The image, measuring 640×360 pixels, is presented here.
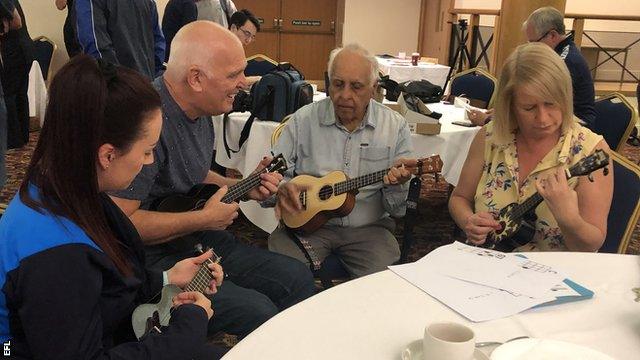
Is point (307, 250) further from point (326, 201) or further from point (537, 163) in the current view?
point (537, 163)

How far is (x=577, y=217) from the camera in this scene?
1623mm

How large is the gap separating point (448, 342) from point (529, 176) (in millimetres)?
1157

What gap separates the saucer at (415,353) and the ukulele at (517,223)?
0.86 meters

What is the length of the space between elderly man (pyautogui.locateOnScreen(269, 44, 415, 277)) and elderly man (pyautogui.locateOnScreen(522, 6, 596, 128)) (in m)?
1.74

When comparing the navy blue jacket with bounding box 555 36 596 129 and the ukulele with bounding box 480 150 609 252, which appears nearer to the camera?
the ukulele with bounding box 480 150 609 252

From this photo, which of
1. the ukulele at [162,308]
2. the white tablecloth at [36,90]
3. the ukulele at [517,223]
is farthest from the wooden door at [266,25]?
the ukulele at [162,308]

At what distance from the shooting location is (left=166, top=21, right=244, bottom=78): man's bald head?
1879 millimetres

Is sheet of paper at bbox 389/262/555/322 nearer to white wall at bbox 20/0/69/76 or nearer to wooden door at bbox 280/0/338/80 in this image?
white wall at bbox 20/0/69/76

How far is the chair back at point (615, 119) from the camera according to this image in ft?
10.8

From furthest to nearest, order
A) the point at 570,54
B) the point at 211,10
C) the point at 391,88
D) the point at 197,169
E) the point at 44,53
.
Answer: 1. the point at 44,53
2. the point at 211,10
3. the point at 570,54
4. the point at 391,88
5. the point at 197,169

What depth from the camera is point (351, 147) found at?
7.73ft

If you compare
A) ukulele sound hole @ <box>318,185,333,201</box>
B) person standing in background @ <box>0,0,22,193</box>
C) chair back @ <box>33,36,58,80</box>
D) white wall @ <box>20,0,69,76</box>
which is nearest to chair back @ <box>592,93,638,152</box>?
ukulele sound hole @ <box>318,185,333,201</box>

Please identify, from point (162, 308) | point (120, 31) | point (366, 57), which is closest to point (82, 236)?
point (162, 308)

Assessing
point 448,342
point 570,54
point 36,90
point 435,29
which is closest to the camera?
point 448,342
